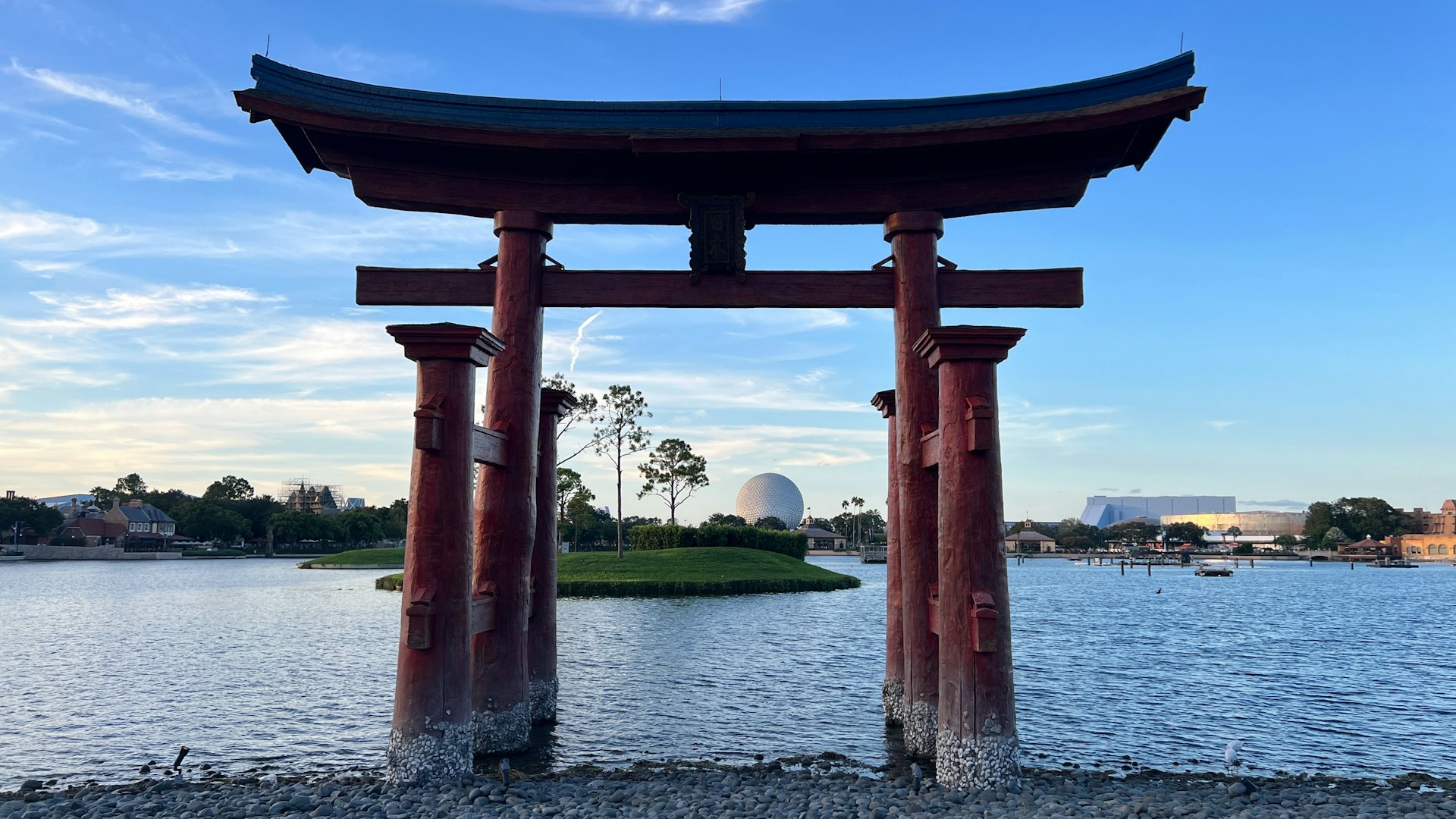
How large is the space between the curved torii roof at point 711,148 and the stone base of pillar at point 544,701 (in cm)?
659

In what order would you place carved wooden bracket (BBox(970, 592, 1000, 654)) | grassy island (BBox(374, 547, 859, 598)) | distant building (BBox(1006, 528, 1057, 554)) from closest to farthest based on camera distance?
carved wooden bracket (BBox(970, 592, 1000, 654)), grassy island (BBox(374, 547, 859, 598)), distant building (BBox(1006, 528, 1057, 554))

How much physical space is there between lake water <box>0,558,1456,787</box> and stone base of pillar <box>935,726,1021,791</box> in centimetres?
339

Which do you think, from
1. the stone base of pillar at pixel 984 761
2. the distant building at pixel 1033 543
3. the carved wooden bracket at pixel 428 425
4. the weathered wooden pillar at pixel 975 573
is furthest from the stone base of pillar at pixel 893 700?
the distant building at pixel 1033 543

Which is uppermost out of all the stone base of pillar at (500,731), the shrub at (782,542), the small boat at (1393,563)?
the shrub at (782,542)

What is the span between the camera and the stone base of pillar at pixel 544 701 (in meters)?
13.5

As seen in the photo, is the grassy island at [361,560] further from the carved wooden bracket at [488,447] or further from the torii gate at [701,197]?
the carved wooden bracket at [488,447]

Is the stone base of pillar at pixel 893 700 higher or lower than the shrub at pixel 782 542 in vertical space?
lower

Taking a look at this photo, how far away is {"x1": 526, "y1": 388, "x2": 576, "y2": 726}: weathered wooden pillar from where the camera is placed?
13281 millimetres

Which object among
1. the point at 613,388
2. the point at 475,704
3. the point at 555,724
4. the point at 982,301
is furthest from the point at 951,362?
the point at 613,388

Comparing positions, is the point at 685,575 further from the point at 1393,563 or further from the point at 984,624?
the point at 1393,563

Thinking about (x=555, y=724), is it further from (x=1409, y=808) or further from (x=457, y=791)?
(x=1409, y=808)

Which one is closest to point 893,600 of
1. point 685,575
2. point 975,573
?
point 975,573

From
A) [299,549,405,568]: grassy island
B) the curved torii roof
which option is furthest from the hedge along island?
[299,549,405,568]: grassy island

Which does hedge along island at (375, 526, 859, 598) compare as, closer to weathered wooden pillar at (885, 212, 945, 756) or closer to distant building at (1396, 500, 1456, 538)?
weathered wooden pillar at (885, 212, 945, 756)
